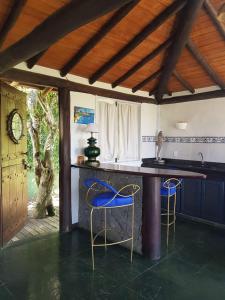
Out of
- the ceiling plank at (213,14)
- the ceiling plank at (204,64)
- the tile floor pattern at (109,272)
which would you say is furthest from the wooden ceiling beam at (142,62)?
the tile floor pattern at (109,272)

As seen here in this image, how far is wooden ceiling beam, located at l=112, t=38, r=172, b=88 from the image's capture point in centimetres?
362

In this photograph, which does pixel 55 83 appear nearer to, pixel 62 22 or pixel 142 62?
pixel 142 62

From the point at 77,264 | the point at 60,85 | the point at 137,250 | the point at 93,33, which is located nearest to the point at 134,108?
the point at 60,85

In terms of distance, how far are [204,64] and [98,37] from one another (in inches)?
74.9

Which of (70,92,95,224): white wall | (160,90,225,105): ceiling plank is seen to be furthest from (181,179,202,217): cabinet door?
(70,92,95,224): white wall

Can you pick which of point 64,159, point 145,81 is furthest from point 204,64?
point 64,159

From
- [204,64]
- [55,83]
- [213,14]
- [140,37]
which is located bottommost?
[55,83]

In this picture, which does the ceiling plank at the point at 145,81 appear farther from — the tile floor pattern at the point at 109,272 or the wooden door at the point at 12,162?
the tile floor pattern at the point at 109,272

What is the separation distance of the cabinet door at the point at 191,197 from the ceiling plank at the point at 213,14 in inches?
94.4

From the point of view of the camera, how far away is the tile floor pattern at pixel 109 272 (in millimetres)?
2332

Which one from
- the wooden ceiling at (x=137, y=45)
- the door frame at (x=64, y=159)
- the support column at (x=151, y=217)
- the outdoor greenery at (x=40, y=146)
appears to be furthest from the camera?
the outdoor greenery at (x=40, y=146)

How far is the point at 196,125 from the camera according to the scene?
15.9 ft

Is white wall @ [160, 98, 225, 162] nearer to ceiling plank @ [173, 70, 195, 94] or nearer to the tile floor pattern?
ceiling plank @ [173, 70, 195, 94]

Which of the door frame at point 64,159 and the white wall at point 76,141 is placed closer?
the door frame at point 64,159
